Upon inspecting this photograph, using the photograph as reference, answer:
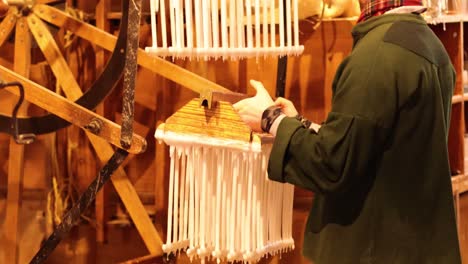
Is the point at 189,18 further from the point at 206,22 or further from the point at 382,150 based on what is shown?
the point at 382,150

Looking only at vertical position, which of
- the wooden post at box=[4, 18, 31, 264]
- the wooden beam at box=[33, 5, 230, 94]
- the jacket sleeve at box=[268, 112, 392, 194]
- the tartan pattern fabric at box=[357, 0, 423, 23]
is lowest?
the wooden post at box=[4, 18, 31, 264]

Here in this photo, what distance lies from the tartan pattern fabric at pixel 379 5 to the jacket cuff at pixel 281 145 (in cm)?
25

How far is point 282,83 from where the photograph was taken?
1.71m

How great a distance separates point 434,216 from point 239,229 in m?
0.43

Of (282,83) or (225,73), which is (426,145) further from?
(225,73)

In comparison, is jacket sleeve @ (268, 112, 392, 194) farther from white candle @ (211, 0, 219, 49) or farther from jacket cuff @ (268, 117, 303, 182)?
white candle @ (211, 0, 219, 49)

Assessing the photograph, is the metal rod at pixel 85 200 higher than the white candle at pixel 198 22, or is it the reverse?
the white candle at pixel 198 22

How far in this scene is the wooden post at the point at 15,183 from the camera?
2.01 m

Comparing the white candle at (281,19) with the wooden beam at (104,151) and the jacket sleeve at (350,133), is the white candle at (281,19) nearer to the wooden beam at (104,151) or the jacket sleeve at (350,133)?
the jacket sleeve at (350,133)

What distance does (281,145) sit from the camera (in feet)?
3.86

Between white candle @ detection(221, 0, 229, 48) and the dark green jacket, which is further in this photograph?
white candle @ detection(221, 0, 229, 48)

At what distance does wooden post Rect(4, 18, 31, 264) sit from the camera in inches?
79.0

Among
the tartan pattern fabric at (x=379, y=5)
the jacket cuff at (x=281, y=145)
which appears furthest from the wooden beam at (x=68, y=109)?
the tartan pattern fabric at (x=379, y=5)

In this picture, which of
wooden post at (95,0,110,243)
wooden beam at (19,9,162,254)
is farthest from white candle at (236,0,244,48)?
wooden post at (95,0,110,243)
